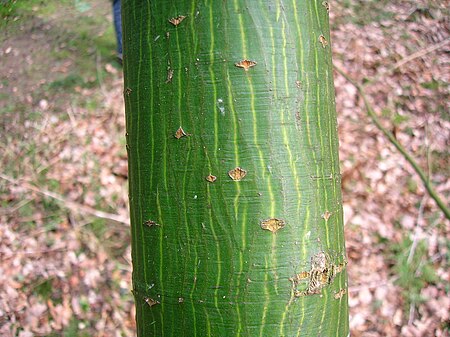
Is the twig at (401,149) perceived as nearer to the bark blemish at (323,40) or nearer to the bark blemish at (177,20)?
the bark blemish at (323,40)

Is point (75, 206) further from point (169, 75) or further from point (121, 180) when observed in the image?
point (169, 75)

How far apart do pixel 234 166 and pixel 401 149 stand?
3.29 meters

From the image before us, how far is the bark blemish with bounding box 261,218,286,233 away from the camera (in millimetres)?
966

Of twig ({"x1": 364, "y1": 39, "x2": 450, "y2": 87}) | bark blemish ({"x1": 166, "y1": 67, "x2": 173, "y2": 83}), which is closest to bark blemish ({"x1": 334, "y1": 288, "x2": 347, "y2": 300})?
bark blemish ({"x1": 166, "y1": 67, "x2": 173, "y2": 83})

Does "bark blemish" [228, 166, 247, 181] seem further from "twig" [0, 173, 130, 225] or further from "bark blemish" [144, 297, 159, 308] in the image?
"twig" [0, 173, 130, 225]

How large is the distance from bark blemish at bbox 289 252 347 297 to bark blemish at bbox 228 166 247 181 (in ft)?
0.77

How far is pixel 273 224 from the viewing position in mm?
972

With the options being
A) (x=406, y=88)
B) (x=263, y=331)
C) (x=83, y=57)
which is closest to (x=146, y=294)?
(x=263, y=331)

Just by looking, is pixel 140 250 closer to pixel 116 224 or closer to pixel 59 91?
pixel 116 224

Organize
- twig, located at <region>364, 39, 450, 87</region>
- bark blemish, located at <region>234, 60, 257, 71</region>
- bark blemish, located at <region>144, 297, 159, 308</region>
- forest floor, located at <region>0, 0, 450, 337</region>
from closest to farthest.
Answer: bark blemish, located at <region>234, 60, 257, 71</region> < bark blemish, located at <region>144, 297, 159, 308</region> < forest floor, located at <region>0, 0, 450, 337</region> < twig, located at <region>364, 39, 450, 87</region>

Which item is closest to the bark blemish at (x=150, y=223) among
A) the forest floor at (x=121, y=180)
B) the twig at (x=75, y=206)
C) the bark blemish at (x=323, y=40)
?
the bark blemish at (x=323, y=40)

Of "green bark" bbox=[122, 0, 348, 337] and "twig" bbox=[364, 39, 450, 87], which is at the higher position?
"twig" bbox=[364, 39, 450, 87]

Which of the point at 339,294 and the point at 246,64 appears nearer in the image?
the point at 246,64

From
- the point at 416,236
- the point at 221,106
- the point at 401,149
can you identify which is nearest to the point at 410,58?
the point at 401,149
